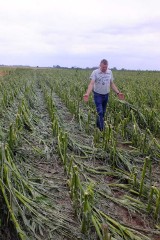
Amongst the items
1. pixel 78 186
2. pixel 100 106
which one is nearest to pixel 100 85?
pixel 100 106

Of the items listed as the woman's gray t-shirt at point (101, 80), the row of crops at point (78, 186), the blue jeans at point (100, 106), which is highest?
the woman's gray t-shirt at point (101, 80)

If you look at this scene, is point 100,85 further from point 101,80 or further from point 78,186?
point 78,186

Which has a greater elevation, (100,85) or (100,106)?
(100,85)

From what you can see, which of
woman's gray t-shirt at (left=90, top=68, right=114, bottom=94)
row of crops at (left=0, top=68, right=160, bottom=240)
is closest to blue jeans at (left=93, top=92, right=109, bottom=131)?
woman's gray t-shirt at (left=90, top=68, right=114, bottom=94)

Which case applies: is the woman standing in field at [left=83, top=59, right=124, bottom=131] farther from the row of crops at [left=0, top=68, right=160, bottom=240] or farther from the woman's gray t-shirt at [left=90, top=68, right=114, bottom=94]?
the row of crops at [left=0, top=68, right=160, bottom=240]

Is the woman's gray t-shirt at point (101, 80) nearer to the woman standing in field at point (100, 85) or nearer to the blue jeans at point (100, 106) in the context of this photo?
the woman standing in field at point (100, 85)

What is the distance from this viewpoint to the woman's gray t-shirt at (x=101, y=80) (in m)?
6.34

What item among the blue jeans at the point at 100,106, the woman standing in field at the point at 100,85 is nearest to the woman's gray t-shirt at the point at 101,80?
the woman standing in field at the point at 100,85

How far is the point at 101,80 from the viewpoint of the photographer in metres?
6.38

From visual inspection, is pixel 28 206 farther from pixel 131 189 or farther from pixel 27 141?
pixel 27 141

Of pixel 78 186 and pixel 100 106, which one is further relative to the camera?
pixel 100 106

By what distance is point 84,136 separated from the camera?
604 cm

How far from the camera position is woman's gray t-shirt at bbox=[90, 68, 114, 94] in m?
6.34

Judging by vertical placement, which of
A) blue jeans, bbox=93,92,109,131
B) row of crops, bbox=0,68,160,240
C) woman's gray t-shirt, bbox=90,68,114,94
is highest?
woman's gray t-shirt, bbox=90,68,114,94
